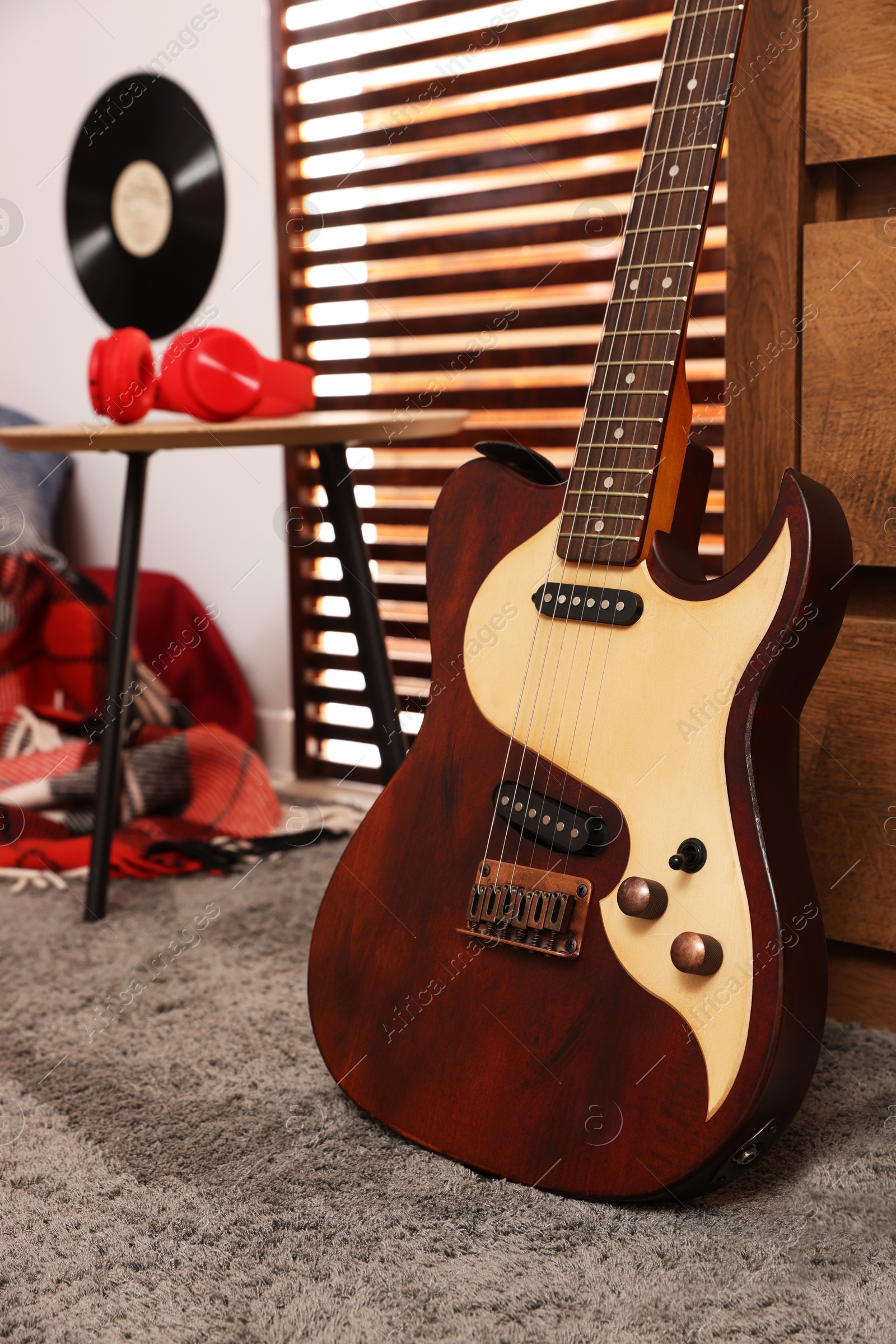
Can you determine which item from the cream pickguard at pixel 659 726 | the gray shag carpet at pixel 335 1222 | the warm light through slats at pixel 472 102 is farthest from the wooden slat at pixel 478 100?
the gray shag carpet at pixel 335 1222

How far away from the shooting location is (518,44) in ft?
5.24

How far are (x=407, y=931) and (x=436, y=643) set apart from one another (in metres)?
0.25

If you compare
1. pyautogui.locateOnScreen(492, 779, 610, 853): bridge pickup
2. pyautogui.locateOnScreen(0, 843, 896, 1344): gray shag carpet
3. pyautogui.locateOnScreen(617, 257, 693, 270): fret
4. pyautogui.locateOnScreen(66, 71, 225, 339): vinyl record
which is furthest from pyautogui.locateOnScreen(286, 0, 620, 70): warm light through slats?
pyautogui.locateOnScreen(0, 843, 896, 1344): gray shag carpet

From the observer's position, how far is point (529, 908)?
823mm

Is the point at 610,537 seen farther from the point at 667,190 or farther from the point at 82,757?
the point at 82,757

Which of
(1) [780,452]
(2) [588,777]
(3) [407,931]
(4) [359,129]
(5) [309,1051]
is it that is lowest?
(5) [309,1051]

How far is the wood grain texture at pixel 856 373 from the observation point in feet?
3.13

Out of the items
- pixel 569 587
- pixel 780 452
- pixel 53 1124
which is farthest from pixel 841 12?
pixel 53 1124

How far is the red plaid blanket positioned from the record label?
26.7 inches

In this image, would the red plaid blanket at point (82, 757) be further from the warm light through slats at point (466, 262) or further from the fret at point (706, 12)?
the fret at point (706, 12)

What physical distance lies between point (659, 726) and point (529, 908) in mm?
170

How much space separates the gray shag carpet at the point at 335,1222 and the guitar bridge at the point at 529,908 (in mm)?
181

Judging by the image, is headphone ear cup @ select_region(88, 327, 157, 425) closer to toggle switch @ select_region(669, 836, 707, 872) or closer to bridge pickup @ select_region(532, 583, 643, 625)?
bridge pickup @ select_region(532, 583, 643, 625)

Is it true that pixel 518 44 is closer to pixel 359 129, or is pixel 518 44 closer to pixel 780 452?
pixel 359 129
